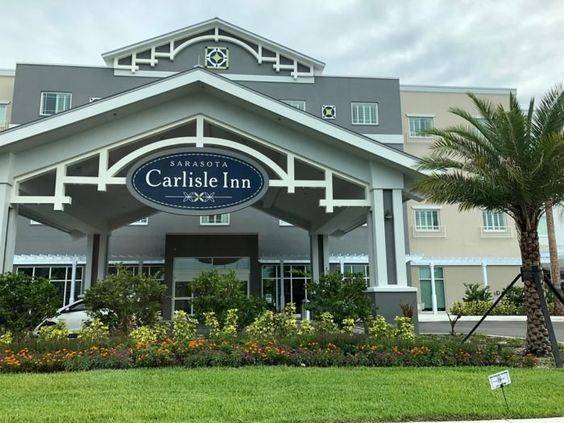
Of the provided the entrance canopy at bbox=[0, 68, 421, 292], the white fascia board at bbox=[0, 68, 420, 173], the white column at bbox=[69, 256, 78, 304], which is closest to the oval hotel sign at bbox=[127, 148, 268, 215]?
the entrance canopy at bbox=[0, 68, 421, 292]

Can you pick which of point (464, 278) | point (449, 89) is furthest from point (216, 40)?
point (464, 278)

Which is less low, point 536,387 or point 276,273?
point 276,273

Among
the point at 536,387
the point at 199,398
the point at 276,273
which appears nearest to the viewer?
the point at 199,398

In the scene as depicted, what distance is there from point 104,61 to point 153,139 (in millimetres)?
18569

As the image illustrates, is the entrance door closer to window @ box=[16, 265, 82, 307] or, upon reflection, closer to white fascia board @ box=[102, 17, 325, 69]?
window @ box=[16, 265, 82, 307]

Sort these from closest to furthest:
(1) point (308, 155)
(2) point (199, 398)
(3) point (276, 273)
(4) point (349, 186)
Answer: (2) point (199, 398) → (1) point (308, 155) → (4) point (349, 186) → (3) point (276, 273)

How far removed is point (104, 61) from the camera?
104 feet

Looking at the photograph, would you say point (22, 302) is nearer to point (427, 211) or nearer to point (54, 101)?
point (54, 101)

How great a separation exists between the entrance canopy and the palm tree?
160cm

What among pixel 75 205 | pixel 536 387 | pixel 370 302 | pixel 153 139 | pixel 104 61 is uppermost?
pixel 104 61

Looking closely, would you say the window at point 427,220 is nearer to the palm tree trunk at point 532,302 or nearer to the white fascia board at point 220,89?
the white fascia board at point 220,89

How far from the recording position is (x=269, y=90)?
32.6 metres

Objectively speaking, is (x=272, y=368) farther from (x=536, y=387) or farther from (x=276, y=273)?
(x=276, y=273)

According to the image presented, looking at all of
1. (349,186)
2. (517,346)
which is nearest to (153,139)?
(349,186)
